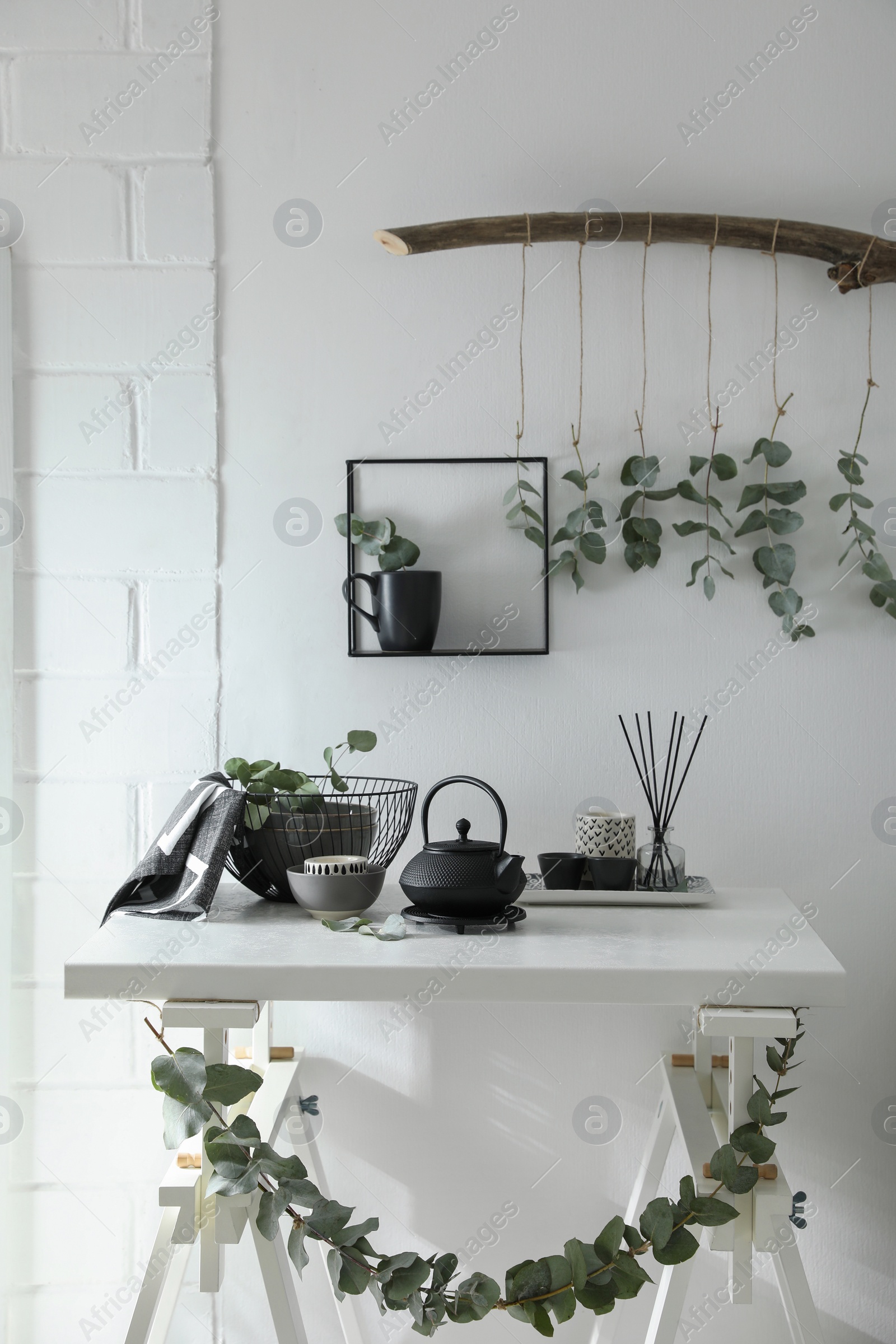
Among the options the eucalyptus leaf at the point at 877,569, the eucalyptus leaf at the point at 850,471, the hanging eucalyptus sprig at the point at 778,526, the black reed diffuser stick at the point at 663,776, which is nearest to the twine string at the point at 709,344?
the hanging eucalyptus sprig at the point at 778,526

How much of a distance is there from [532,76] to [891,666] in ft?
3.59

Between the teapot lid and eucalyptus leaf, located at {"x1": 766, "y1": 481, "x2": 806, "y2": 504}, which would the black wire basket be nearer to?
the teapot lid

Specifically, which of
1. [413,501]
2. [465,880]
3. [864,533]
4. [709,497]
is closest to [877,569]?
[864,533]

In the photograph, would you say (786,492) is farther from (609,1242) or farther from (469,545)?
(609,1242)

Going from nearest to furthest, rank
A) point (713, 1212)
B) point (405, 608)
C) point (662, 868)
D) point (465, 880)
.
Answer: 1. point (713, 1212)
2. point (465, 880)
3. point (662, 868)
4. point (405, 608)

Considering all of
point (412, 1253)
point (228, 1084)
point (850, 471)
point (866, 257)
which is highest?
point (866, 257)

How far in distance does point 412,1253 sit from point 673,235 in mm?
1430

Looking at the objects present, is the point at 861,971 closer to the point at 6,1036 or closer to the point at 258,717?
the point at 258,717

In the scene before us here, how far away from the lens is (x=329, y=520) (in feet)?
5.32

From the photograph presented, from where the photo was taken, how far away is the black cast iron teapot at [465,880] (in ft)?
3.92

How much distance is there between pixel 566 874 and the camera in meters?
1.40

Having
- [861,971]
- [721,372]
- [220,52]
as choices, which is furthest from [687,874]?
[220,52]

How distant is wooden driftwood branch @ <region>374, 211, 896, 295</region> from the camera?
1.53 m

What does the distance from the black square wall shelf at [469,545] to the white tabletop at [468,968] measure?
0.55 metres
